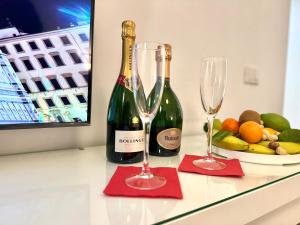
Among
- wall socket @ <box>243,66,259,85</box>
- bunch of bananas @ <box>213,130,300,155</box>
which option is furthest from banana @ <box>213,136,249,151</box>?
wall socket @ <box>243,66,259,85</box>

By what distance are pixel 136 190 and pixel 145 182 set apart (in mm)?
35

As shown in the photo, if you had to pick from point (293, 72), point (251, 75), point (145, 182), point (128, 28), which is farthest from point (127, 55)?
point (293, 72)

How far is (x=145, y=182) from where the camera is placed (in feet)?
1.49

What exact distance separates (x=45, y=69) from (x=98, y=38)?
189 millimetres

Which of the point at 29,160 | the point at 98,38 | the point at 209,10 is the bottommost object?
the point at 29,160

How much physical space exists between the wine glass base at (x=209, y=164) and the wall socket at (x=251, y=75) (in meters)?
0.75

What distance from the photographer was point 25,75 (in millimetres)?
615

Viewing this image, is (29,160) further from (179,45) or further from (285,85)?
(285,85)

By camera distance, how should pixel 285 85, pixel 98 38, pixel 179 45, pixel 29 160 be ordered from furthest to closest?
pixel 285 85, pixel 179 45, pixel 98 38, pixel 29 160

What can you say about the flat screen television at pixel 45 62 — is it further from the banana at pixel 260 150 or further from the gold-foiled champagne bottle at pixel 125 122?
the banana at pixel 260 150

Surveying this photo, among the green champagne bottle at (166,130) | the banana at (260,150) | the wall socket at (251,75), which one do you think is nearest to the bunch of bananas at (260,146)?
the banana at (260,150)

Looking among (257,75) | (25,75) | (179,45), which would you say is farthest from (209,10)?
(25,75)

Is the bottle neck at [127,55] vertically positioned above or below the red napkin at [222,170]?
above

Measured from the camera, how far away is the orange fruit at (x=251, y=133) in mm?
675
